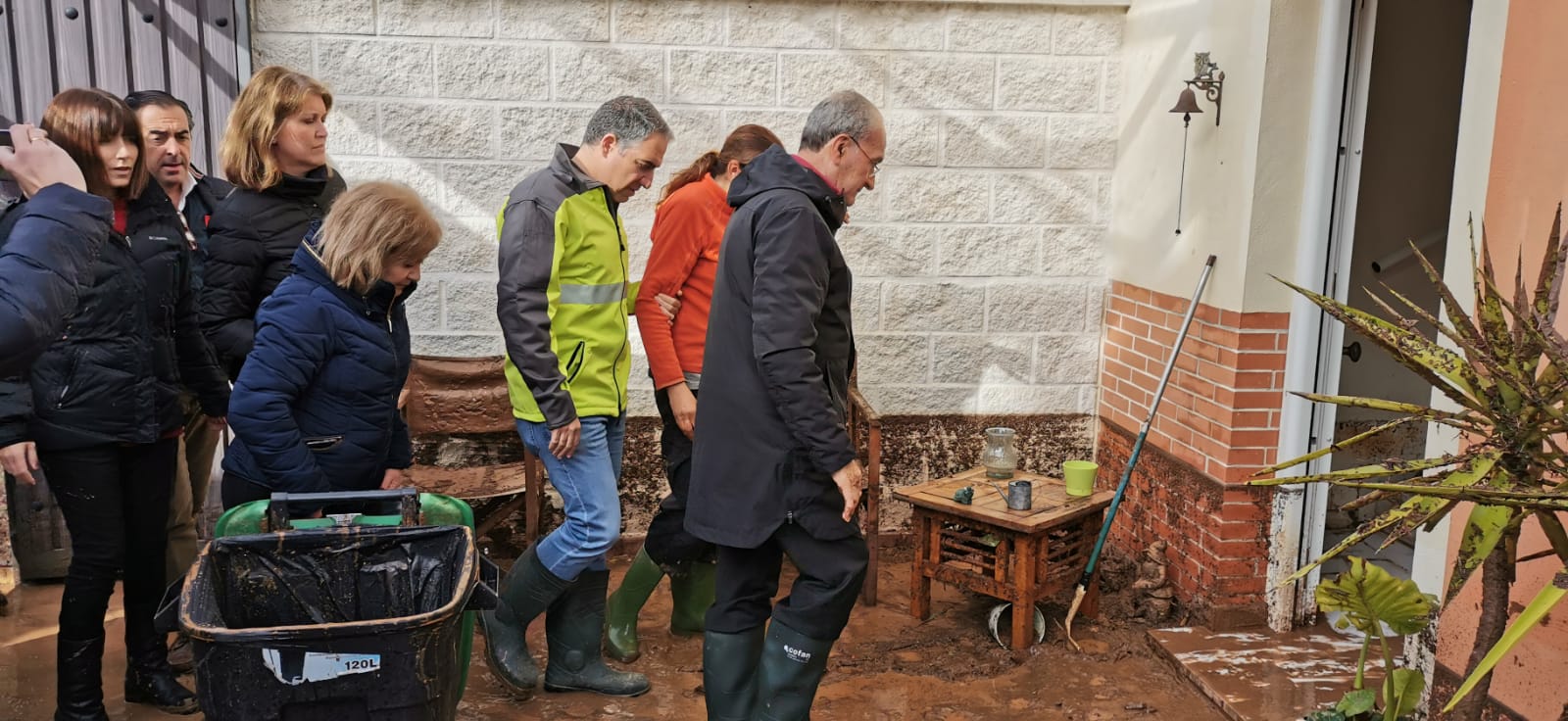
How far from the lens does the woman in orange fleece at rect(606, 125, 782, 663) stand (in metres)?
3.85

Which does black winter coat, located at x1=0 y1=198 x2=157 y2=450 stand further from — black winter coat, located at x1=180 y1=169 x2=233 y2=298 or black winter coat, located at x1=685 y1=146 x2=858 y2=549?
black winter coat, located at x1=685 y1=146 x2=858 y2=549

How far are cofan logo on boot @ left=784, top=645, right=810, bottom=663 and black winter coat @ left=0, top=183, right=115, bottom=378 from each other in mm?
1779

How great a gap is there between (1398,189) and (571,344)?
397 cm

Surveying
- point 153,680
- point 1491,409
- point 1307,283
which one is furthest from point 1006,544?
point 153,680

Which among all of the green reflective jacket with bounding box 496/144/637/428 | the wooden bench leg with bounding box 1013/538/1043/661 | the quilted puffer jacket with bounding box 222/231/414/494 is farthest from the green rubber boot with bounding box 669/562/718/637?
the quilted puffer jacket with bounding box 222/231/414/494

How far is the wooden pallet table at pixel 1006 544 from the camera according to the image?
4273mm

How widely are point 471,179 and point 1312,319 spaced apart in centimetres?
326

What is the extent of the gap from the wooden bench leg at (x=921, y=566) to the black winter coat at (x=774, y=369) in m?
1.53

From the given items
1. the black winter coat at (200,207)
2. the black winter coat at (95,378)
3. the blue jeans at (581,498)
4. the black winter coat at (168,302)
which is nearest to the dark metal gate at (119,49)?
the black winter coat at (200,207)

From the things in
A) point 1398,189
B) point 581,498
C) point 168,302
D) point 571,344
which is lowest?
point 581,498

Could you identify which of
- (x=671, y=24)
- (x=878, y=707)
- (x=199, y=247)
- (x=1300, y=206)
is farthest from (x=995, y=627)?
(x=199, y=247)

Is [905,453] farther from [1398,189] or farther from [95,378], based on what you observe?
[95,378]

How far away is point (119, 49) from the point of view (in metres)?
4.65

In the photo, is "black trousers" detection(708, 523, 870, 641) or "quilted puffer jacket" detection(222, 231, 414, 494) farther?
"black trousers" detection(708, 523, 870, 641)
